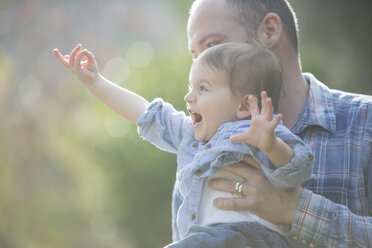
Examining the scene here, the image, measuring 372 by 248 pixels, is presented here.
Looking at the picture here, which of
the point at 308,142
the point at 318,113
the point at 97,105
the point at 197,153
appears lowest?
the point at 197,153

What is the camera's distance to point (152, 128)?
177cm

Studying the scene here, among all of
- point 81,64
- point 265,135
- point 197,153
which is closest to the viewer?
point 265,135

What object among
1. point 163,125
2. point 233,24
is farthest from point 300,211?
point 233,24

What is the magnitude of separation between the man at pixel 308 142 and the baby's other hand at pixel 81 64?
352mm

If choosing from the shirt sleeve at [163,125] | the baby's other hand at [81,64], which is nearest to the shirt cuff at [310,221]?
the shirt sleeve at [163,125]

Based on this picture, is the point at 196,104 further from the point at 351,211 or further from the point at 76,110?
the point at 76,110

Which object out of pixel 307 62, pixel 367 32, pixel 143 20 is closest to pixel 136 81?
pixel 307 62

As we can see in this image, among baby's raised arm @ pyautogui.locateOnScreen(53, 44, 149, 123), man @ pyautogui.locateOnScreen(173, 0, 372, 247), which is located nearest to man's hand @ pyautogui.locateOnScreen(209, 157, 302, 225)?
man @ pyautogui.locateOnScreen(173, 0, 372, 247)

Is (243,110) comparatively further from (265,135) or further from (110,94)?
(110,94)

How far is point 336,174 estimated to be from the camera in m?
1.67

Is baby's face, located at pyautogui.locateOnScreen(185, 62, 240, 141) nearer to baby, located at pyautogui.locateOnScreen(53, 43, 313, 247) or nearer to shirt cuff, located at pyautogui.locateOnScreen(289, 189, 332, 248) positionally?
baby, located at pyautogui.locateOnScreen(53, 43, 313, 247)

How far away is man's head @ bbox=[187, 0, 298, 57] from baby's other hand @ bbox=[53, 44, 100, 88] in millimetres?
347

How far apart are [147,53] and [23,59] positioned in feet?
8.25

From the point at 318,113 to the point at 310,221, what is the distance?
1.34 ft
